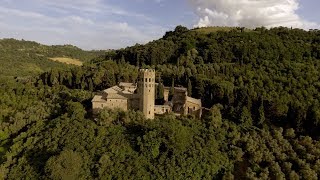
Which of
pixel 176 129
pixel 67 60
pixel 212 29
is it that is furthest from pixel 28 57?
pixel 176 129

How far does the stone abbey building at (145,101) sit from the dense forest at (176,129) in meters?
1.58

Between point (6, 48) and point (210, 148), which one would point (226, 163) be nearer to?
point (210, 148)

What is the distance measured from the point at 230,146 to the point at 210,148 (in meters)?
2.87

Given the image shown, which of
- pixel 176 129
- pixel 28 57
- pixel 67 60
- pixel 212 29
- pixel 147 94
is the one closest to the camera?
pixel 176 129

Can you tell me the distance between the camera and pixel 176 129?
50438mm

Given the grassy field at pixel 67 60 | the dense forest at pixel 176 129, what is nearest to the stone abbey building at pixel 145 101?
the dense forest at pixel 176 129

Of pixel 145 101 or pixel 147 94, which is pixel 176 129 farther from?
pixel 147 94

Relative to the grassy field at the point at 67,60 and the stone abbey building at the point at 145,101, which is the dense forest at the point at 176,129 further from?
the grassy field at the point at 67,60

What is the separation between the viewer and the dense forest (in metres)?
48.2

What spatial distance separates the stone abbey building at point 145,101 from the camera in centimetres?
5275

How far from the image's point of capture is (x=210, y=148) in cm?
5059

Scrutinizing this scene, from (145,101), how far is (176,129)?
221 inches

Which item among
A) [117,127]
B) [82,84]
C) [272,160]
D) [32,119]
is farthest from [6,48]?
[272,160]

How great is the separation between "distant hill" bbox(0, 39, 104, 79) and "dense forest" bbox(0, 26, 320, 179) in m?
48.0
